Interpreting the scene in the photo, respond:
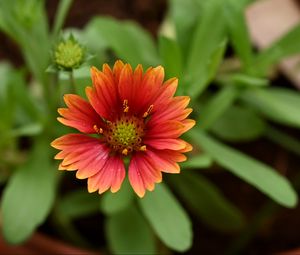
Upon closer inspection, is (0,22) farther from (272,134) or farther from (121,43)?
(272,134)

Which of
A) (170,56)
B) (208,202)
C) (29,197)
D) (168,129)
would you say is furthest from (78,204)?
(168,129)

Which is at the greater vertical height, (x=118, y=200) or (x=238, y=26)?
(x=238, y=26)

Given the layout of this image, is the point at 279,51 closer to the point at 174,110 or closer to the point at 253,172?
the point at 253,172

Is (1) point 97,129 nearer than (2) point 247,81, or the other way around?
(1) point 97,129

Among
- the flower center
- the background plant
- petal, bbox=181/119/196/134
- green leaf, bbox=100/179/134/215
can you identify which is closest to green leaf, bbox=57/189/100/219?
the background plant

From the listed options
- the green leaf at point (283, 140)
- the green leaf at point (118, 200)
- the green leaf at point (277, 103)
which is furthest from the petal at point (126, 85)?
the green leaf at point (283, 140)
